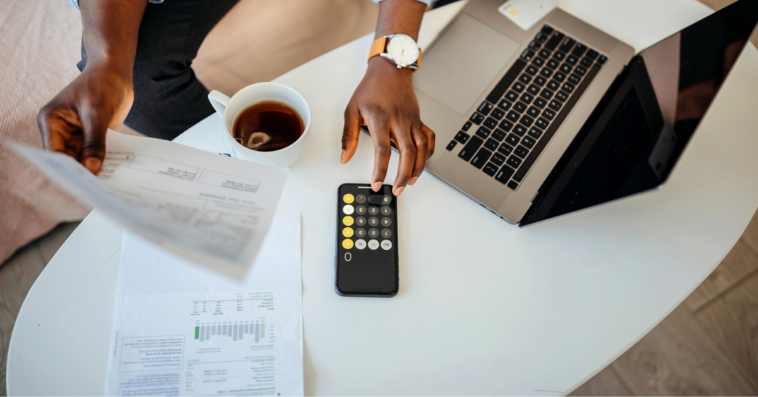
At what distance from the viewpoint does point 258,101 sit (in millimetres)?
631

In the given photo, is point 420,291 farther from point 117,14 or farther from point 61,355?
point 117,14

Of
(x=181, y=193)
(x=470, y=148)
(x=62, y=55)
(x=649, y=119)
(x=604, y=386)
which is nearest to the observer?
(x=181, y=193)

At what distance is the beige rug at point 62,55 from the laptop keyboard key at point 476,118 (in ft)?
2.25

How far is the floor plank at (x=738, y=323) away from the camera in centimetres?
122

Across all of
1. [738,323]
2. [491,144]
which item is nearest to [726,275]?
[738,323]

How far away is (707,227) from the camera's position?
27.5 inches

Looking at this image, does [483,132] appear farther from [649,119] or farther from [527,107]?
[649,119]

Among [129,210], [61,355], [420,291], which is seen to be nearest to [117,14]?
[129,210]

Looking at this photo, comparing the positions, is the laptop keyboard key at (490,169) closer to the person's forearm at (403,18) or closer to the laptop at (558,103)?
the laptop at (558,103)

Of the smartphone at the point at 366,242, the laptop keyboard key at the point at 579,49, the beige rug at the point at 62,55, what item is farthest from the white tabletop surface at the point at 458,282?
the beige rug at the point at 62,55

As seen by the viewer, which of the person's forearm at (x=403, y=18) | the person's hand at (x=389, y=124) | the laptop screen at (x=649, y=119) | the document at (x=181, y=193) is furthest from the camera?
the person's forearm at (x=403, y=18)

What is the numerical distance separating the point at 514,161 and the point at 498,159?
27 mm

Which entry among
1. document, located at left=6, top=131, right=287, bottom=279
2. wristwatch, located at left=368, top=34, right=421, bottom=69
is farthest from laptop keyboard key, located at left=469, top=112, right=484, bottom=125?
document, located at left=6, top=131, right=287, bottom=279

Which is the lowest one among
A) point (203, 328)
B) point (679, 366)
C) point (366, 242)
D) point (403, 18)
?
point (679, 366)
